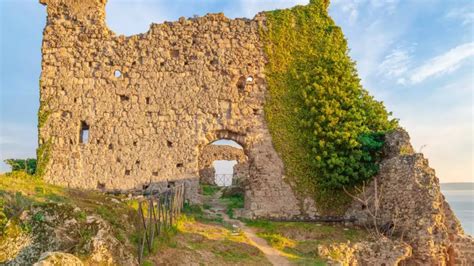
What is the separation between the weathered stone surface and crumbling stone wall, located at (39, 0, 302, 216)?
2949mm

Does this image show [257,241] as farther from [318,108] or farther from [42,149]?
[42,149]

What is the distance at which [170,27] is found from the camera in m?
14.7

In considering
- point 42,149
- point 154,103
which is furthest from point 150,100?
point 42,149

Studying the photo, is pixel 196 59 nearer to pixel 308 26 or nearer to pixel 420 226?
pixel 308 26

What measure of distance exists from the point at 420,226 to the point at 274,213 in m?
4.50

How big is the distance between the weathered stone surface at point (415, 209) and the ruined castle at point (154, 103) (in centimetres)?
236

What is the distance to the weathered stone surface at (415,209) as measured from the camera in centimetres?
1066

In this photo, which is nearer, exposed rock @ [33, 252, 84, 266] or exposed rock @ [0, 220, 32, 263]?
exposed rock @ [33, 252, 84, 266]

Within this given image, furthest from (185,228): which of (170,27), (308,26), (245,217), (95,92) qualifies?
(308,26)

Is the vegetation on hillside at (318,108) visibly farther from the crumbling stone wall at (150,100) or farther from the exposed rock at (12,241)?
the exposed rock at (12,241)

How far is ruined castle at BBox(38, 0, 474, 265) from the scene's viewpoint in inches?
547

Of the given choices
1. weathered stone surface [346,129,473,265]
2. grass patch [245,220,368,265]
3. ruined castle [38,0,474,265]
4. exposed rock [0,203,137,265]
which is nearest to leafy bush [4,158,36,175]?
ruined castle [38,0,474,265]

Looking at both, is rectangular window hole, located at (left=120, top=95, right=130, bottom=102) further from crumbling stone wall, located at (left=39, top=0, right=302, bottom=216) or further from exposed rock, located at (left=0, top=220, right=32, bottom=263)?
exposed rock, located at (left=0, top=220, right=32, bottom=263)

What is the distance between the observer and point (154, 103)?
14312mm
